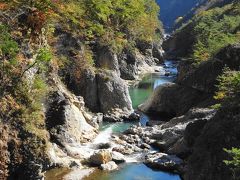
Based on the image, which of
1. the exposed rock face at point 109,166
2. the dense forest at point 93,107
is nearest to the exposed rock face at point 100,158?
the dense forest at point 93,107

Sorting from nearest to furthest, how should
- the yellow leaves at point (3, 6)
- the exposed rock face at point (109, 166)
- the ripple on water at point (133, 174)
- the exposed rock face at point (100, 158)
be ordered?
the yellow leaves at point (3, 6) < the ripple on water at point (133, 174) < the exposed rock face at point (109, 166) < the exposed rock face at point (100, 158)

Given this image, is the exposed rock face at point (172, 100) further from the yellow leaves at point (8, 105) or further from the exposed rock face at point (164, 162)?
the yellow leaves at point (8, 105)

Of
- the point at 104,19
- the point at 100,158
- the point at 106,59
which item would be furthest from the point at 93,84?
the point at 100,158

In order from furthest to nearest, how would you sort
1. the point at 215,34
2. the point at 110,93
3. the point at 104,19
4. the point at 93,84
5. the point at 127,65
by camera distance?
the point at 215,34, the point at 127,65, the point at 104,19, the point at 110,93, the point at 93,84

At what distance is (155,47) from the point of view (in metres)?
95.1

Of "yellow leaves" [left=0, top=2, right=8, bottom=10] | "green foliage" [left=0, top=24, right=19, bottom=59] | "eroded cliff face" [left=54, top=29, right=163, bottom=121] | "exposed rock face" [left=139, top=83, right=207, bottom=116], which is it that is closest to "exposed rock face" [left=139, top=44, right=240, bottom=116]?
"exposed rock face" [left=139, top=83, right=207, bottom=116]

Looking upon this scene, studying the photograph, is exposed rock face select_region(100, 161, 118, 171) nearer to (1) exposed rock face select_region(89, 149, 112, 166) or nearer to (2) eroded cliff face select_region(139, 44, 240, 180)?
(1) exposed rock face select_region(89, 149, 112, 166)

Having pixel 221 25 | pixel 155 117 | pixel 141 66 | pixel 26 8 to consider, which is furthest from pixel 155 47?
pixel 26 8

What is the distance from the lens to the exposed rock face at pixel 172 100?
43562mm

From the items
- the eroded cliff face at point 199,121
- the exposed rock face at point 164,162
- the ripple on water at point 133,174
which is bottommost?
the ripple on water at point 133,174

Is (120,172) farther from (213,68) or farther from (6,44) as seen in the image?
(213,68)

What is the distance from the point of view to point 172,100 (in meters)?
45.6

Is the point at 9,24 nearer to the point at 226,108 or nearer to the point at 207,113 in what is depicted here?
the point at 226,108

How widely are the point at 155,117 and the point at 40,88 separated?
21.2m
